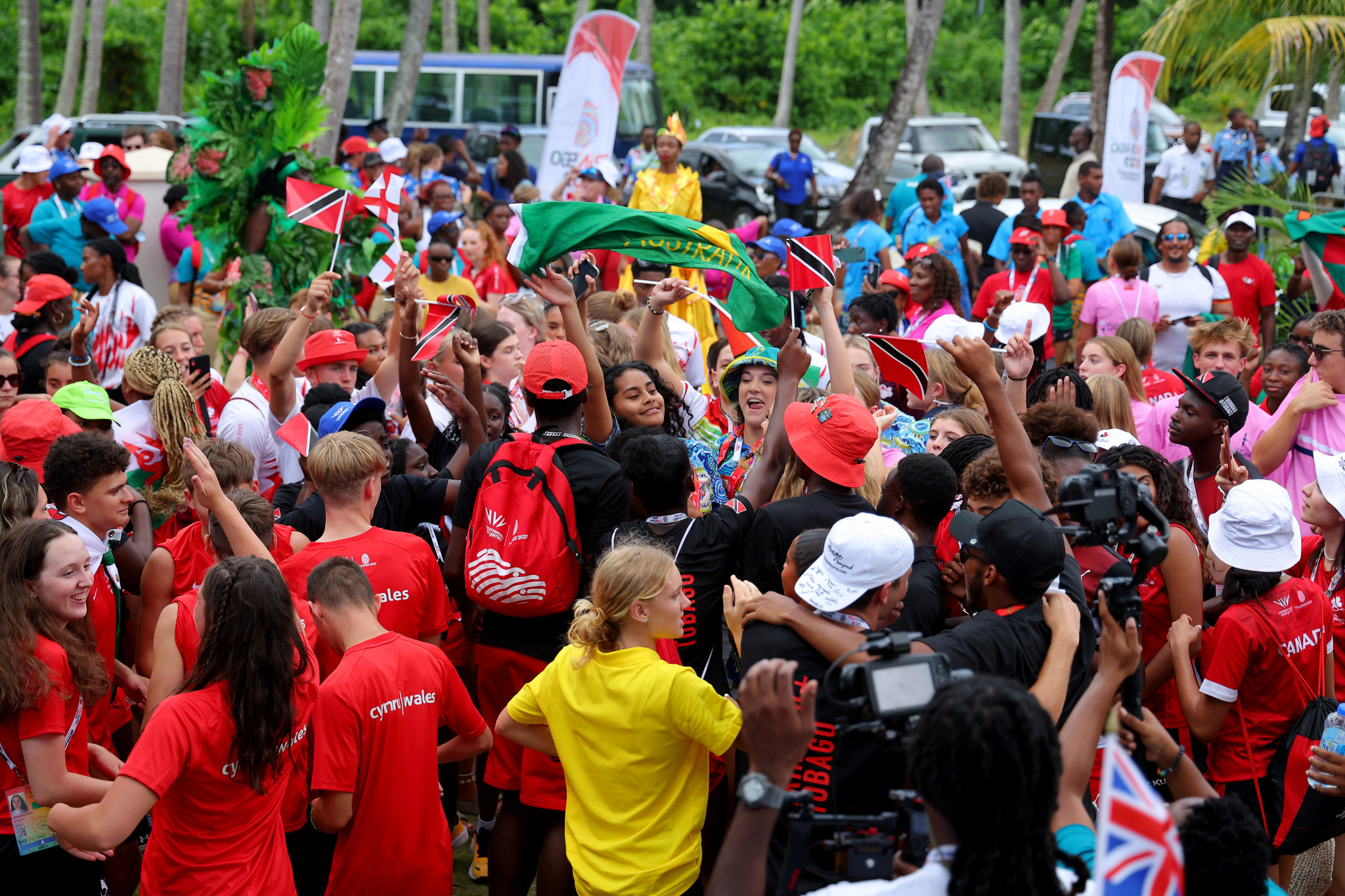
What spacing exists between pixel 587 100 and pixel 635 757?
11356 mm

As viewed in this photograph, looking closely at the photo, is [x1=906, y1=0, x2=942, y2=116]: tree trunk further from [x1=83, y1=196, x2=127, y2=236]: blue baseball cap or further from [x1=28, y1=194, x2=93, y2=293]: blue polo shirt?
[x1=83, y1=196, x2=127, y2=236]: blue baseball cap

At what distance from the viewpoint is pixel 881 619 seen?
3.24 meters

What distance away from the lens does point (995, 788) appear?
2148 millimetres

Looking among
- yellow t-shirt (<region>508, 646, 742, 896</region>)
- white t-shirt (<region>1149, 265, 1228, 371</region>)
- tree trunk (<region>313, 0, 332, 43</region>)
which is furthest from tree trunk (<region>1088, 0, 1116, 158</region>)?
yellow t-shirt (<region>508, 646, 742, 896</region>)

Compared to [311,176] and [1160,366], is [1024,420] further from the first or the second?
[311,176]

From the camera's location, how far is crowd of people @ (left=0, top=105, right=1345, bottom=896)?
2.95 meters

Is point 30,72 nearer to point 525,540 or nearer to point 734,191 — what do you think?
point 734,191

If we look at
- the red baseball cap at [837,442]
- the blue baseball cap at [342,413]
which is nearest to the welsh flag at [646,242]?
the blue baseball cap at [342,413]

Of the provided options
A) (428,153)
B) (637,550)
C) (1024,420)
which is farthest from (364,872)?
(428,153)

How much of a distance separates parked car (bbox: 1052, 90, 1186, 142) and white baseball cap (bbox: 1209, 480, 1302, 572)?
63.6 feet

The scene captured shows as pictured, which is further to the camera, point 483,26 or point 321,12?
point 483,26

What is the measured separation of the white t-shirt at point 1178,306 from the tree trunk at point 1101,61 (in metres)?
14.6

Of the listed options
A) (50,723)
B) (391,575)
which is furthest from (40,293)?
(50,723)

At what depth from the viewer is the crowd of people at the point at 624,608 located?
9.69ft
